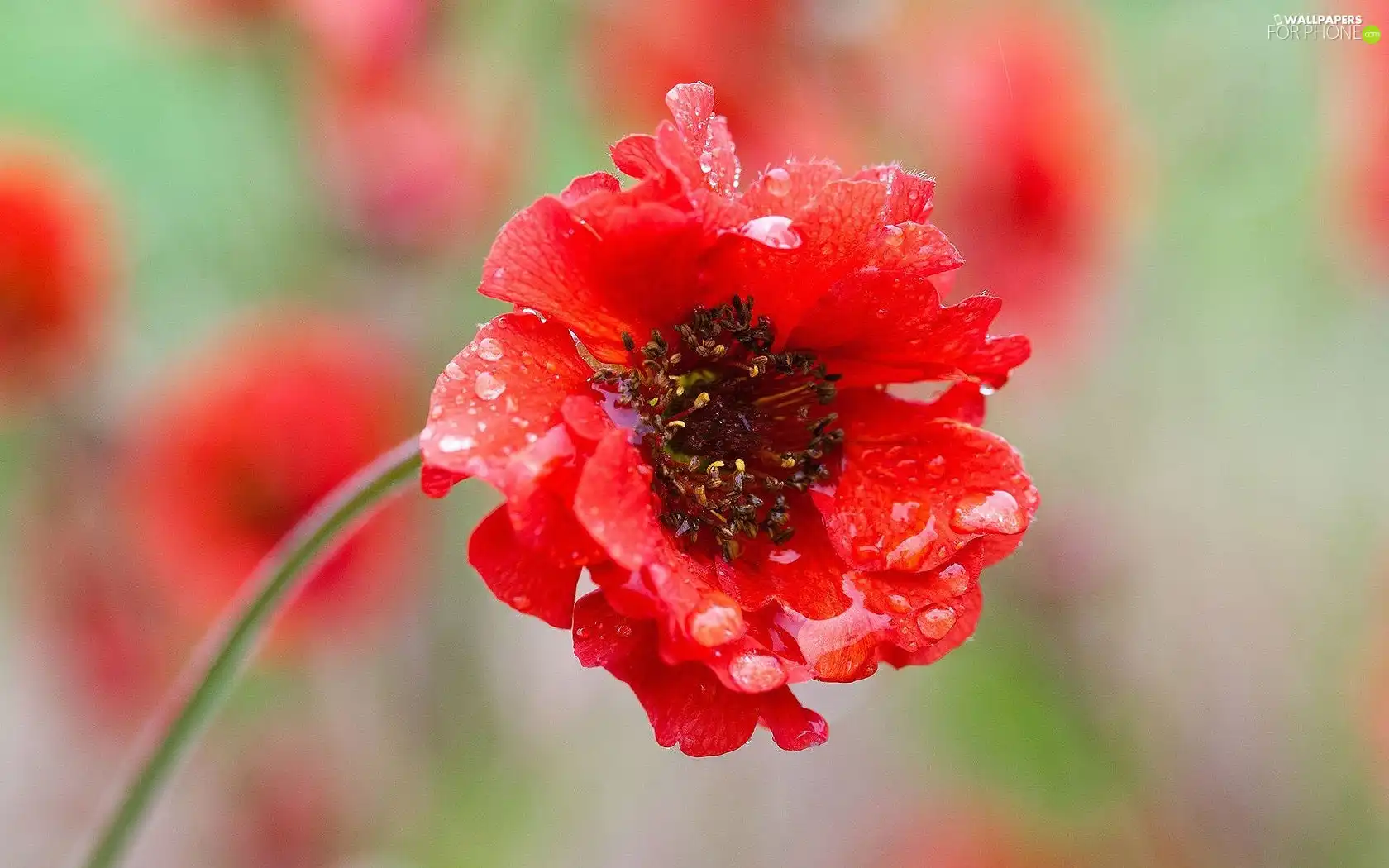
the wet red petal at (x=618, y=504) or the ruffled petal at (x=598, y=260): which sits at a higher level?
the ruffled petal at (x=598, y=260)

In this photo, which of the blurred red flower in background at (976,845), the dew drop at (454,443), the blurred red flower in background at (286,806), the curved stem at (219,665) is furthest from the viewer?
the blurred red flower in background at (976,845)

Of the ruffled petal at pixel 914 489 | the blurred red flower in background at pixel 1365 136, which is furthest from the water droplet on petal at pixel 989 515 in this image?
the blurred red flower in background at pixel 1365 136

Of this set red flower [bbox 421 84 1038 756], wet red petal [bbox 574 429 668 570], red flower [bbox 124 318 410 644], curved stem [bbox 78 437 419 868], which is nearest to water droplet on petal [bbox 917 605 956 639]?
red flower [bbox 421 84 1038 756]

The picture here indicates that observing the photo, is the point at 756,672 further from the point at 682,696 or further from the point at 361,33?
the point at 361,33

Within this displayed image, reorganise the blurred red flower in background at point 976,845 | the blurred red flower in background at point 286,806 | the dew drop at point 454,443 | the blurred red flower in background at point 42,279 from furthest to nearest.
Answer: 1. the blurred red flower in background at point 976,845
2. the blurred red flower in background at point 286,806
3. the blurred red flower in background at point 42,279
4. the dew drop at point 454,443

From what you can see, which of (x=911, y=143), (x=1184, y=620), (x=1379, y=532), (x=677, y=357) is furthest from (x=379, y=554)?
(x=1379, y=532)

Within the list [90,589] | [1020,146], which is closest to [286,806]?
[90,589]

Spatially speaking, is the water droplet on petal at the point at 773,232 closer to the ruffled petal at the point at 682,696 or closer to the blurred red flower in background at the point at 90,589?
the ruffled petal at the point at 682,696
